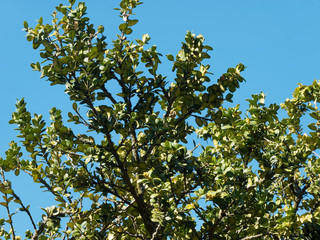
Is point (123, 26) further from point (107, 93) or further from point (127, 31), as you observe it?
point (107, 93)

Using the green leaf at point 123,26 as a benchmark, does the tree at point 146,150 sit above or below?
below

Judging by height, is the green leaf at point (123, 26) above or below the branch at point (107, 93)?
above

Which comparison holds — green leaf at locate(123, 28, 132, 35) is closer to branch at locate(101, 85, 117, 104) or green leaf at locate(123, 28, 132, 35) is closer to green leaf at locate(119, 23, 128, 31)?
green leaf at locate(119, 23, 128, 31)

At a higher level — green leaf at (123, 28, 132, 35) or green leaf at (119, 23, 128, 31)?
green leaf at (119, 23, 128, 31)

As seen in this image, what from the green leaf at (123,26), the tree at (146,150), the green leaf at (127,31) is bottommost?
the tree at (146,150)

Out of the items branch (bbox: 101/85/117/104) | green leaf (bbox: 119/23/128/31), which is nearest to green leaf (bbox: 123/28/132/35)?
green leaf (bbox: 119/23/128/31)

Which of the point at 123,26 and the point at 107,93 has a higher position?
the point at 123,26

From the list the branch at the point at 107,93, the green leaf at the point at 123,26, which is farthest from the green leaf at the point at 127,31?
the branch at the point at 107,93

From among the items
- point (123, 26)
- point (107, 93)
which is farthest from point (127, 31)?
point (107, 93)

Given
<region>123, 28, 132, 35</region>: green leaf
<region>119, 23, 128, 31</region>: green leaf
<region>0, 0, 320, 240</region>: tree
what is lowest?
<region>0, 0, 320, 240</region>: tree

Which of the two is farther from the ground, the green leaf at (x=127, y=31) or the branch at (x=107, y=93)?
the green leaf at (x=127, y=31)

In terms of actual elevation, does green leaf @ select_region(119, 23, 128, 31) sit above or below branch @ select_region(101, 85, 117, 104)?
above

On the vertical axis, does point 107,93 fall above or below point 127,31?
below

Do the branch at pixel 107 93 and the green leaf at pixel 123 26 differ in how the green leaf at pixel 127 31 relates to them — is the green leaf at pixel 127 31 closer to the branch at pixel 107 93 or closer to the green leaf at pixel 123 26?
the green leaf at pixel 123 26
